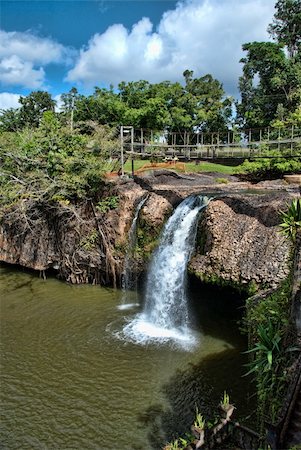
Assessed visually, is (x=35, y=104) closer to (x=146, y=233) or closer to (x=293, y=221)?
(x=146, y=233)

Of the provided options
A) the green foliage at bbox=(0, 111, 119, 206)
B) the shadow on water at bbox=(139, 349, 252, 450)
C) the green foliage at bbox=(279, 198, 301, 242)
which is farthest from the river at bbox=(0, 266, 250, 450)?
the green foliage at bbox=(0, 111, 119, 206)

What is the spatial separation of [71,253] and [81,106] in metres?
25.1

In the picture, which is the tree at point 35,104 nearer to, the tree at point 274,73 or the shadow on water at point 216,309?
the tree at point 274,73

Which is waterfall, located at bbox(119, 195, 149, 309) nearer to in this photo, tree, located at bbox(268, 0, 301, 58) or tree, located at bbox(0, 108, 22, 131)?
tree, located at bbox(0, 108, 22, 131)

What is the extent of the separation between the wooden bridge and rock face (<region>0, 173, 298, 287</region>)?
2211mm

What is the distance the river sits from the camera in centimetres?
779

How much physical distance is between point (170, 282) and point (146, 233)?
2.40 metres

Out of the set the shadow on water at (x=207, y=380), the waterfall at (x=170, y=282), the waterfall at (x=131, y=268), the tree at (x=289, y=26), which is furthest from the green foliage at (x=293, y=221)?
the tree at (x=289, y=26)

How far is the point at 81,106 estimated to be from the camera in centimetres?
3747

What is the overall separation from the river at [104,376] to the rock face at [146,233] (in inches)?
62.0

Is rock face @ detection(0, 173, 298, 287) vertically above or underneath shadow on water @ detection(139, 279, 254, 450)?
above

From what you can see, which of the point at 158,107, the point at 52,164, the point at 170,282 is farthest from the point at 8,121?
the point at 170,282

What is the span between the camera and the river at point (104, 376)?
7.79m

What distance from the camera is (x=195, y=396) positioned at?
8695 mm
